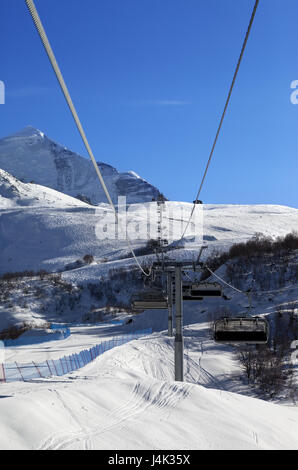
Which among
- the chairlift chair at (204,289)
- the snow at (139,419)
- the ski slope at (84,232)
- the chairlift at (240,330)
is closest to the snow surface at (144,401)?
the snow at (139,419)

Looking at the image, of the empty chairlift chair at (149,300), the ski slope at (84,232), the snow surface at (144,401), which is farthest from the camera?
the ski slope at (84,232)

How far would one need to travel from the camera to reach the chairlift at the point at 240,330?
46.0ft

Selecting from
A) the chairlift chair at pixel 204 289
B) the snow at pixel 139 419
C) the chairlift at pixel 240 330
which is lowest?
the snow at pixel 139 419

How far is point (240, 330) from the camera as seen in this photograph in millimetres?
→ 14094

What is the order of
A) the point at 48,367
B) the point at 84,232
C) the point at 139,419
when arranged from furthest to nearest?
the point at 84,232, the point at 48,367, the point at 139,419

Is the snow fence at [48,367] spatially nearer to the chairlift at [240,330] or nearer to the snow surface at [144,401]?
the snow surface at [144,401]

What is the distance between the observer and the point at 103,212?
186 meters

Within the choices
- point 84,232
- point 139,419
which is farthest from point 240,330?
point 84,232

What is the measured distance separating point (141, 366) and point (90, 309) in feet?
169

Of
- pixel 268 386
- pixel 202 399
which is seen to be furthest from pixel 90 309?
pixel 202 399

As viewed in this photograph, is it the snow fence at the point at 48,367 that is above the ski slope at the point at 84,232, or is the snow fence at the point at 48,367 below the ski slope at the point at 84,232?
below

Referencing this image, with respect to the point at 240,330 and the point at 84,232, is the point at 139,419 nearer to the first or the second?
the point at 240,330

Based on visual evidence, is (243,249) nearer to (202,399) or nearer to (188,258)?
(188,258)

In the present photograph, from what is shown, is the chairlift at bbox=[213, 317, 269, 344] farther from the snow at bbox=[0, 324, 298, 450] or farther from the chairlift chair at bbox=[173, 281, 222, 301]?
the chairlift chair at bbox=[173, 281, 222, 301]
